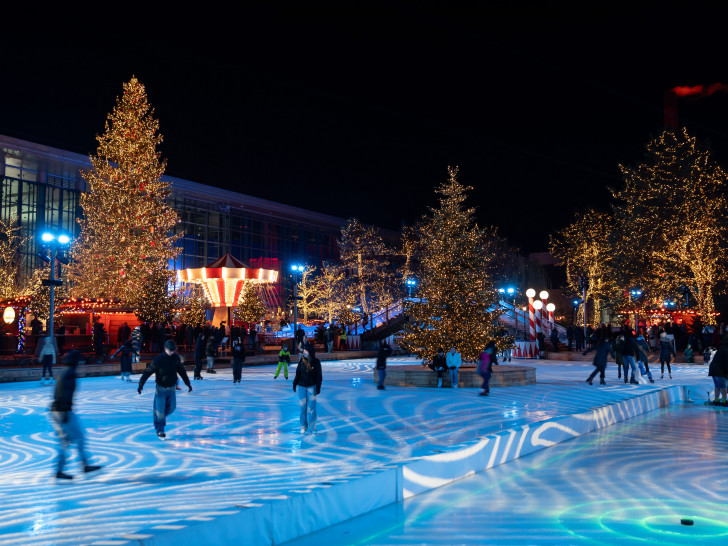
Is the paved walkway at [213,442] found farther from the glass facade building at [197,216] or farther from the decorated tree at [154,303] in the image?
the glass facade building at [197,216]

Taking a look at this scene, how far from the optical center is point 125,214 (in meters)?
39.0

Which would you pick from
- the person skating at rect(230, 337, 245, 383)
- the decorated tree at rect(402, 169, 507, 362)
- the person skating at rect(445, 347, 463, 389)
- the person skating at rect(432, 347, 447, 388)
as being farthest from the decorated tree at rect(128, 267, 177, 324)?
the person skating at rect(445, 347, 463, 389)

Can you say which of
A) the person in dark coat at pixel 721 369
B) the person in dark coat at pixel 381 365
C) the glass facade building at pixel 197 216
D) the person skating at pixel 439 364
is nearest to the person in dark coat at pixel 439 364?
the person skating at pixel 439 364

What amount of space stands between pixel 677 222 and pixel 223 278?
24.6 metres

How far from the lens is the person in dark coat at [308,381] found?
990 centimetres

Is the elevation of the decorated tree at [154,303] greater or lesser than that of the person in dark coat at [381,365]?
greater

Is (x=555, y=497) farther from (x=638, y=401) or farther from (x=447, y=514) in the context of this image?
(x=638, y=401)

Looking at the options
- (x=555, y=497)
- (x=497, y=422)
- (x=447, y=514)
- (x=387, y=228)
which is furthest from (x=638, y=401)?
(x=387, y=228)

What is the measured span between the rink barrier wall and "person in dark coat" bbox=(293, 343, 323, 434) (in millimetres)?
2685

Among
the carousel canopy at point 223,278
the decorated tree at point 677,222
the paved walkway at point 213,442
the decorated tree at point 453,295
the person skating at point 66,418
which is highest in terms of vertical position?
the decorated tree at point 677,222

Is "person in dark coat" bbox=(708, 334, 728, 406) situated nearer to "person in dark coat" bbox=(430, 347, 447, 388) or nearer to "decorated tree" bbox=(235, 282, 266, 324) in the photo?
"person in dark coat" bbox=(430, 347, 447, 388)

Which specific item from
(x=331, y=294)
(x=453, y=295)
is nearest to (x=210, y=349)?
(x=453, y=295)

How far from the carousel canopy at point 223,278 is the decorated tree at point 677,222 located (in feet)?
70.1

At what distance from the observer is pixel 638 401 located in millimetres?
14078
